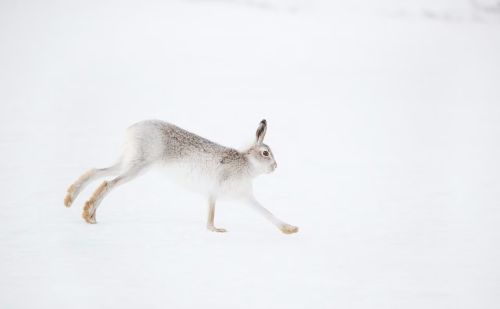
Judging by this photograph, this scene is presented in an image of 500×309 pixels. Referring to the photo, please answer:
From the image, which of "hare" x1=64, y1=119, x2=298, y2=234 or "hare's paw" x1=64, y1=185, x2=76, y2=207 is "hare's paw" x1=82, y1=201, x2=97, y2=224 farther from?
"hare's paw" x1=64, y1=185, x2=76, y2=207

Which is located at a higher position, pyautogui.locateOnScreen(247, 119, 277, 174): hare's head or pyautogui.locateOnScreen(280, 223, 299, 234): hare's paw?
pyautogui.locateOnScreen(247, 119, 277, 174): hare's head

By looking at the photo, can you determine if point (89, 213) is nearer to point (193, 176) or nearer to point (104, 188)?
point (104, 188)

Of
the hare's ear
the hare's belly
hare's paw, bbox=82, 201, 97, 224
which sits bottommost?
hare's paw, bbox=82, 201, 97, 224

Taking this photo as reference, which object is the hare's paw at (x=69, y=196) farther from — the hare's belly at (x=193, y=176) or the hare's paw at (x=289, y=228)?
the hare's paw at (x=289, y=228)

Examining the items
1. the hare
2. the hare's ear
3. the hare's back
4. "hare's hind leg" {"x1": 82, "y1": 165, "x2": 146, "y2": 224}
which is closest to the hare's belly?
the hare

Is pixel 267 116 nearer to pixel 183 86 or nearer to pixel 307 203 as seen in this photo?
pixel 183 86

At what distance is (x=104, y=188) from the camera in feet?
22.1

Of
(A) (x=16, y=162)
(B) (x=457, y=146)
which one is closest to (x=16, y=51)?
(A) (x=16, y=162)

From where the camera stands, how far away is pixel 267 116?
50.7 ft

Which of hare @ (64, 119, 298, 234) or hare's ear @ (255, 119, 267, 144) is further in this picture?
hare's ear @ (255, 119, 267, 144)

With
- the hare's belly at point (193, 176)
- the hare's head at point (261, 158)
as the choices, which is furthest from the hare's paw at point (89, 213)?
the hare's head at point (261, 158)

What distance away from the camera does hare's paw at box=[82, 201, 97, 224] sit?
22.3 feet

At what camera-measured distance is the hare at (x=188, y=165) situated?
683 centimetres

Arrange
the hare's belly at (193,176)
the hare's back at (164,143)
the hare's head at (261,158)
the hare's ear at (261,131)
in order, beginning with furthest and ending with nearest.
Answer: the hare's head at (261,158) < the hare's ear at (261,131) < the hare's belly at (193,176) < the hare's back at (164,143)
